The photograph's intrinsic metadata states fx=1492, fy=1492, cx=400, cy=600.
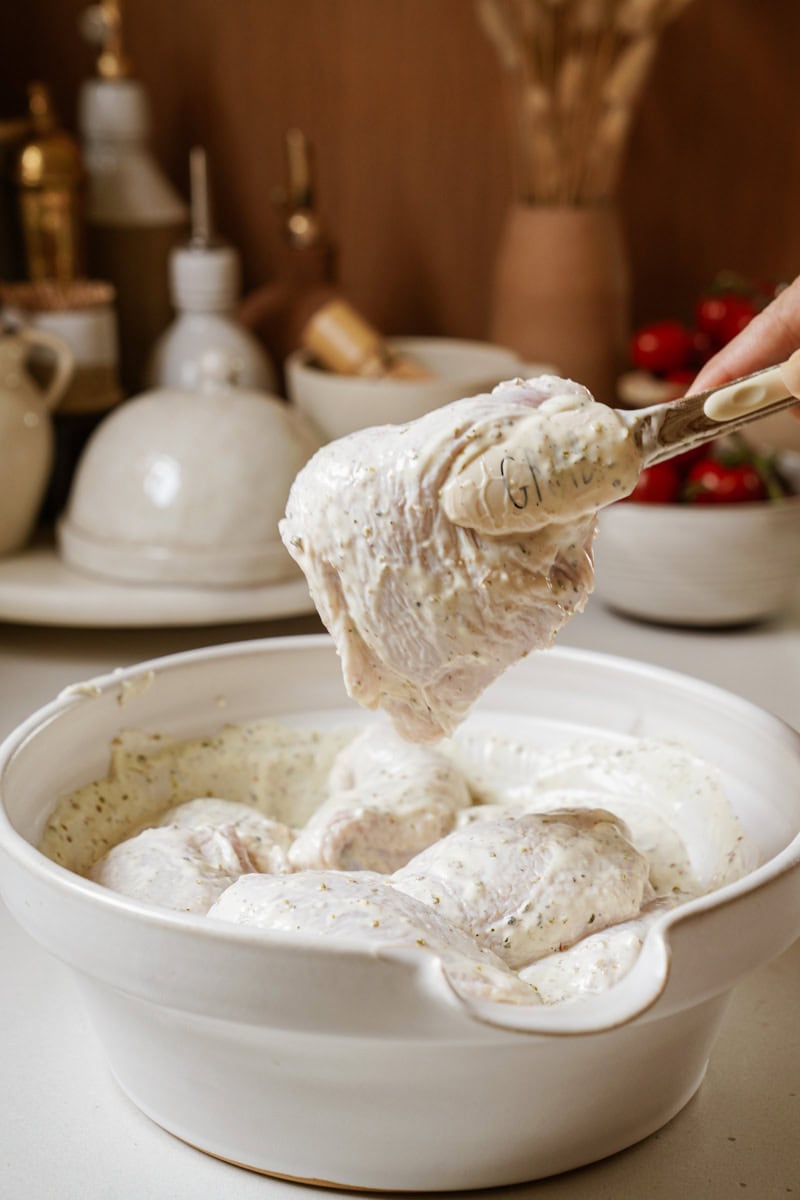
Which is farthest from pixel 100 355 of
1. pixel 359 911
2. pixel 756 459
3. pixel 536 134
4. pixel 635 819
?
pixel 359 911

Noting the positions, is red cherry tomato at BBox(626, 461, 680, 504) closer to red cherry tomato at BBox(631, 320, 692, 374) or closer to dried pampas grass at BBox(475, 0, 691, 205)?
red cherry tomato at BBox(631, 320, 692, 374)

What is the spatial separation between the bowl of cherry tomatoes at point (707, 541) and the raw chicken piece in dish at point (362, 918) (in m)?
0.72

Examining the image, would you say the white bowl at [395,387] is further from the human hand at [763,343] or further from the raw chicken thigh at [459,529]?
A: the raw chicken thigh at [459,529]

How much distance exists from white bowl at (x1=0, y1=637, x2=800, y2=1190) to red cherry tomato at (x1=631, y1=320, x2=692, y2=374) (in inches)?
39.2

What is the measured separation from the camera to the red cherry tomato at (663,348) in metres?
1.62

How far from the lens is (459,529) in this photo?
0.78m

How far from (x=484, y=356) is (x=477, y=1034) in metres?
1.16

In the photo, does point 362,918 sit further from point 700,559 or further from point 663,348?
point 663,348

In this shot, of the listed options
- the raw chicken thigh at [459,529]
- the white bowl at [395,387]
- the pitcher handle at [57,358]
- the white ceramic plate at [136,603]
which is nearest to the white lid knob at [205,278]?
the white bowl at [395,387]

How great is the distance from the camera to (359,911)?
69 cm

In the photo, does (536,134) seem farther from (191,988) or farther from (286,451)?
(191,988)

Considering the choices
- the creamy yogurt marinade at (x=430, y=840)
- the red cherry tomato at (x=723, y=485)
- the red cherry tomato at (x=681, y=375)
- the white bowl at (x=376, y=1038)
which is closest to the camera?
the white bowl at (x=376, y=1038)

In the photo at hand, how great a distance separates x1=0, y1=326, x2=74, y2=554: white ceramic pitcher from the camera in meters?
1.41

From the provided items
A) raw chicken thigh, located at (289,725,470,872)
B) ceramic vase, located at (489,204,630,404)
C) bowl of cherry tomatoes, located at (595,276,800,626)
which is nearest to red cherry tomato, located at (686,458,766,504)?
bowl of cherry tomatoes, located at (595,276,800,626)
